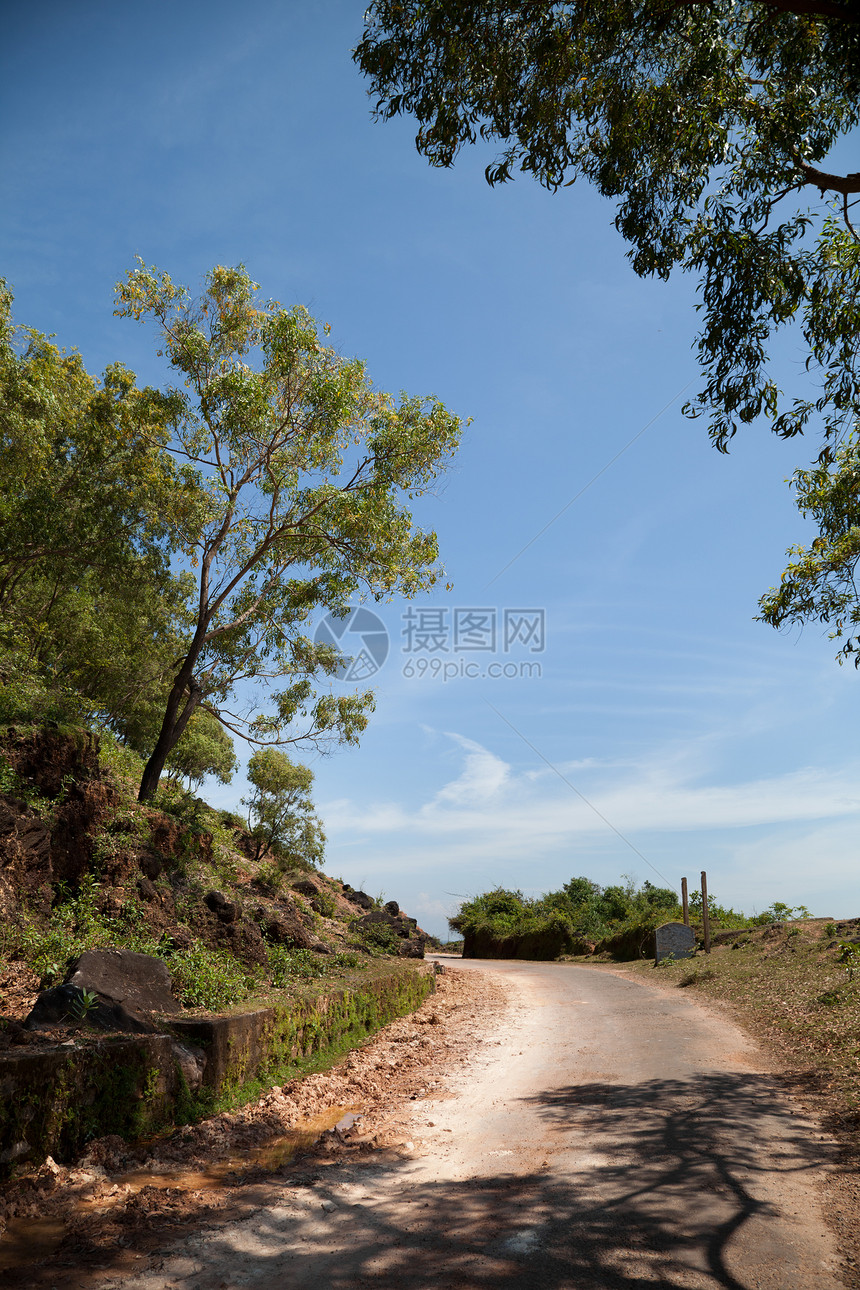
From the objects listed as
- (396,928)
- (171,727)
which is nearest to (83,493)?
(171,727)

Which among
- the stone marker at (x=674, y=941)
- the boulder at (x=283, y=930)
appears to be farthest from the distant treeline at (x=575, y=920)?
the boulder at (x=283, y=930)

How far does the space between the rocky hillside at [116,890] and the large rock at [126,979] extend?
0.51 m

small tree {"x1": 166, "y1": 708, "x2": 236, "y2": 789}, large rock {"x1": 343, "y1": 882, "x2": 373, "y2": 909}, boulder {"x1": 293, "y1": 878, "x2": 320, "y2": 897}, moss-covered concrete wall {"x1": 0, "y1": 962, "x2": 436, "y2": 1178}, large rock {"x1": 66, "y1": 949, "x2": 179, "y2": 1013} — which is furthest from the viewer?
small tree {"x1": 166, "y1": 708, "x2": 236, "y2": 789}

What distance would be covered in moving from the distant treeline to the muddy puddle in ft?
64.9

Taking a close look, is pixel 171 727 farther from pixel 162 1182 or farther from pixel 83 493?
pixel 162 1182

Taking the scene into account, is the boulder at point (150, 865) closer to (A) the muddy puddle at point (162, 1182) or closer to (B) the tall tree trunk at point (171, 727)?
(B) the tall tree trunk at point (171, 727)

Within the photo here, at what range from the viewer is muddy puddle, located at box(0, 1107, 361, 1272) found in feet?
12.1

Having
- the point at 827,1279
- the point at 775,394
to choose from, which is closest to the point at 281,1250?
the point at 827,1279

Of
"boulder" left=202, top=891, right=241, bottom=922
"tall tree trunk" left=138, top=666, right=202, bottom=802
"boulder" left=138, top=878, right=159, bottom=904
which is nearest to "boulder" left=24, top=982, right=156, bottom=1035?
"boulder" left=138, top=878, right=159, bottom=904

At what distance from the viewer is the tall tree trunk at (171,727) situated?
11.8 meters

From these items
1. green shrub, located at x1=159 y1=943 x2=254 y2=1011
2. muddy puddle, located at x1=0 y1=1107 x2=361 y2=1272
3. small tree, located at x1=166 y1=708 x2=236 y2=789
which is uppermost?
small tree, located at x1=166 y1=708 x2=236 y2=789

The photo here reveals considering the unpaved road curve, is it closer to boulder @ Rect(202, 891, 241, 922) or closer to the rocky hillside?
the rocky hillside

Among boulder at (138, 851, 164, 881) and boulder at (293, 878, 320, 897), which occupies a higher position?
boulder at (138, 851, 164, 881)

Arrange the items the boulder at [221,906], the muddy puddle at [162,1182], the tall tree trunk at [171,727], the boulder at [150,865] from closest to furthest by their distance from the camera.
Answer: the muddy puddle at [162,1182] → the boulder at [150,865] → the boulder at [221,906] → the tall tree trunk at [171,727]
